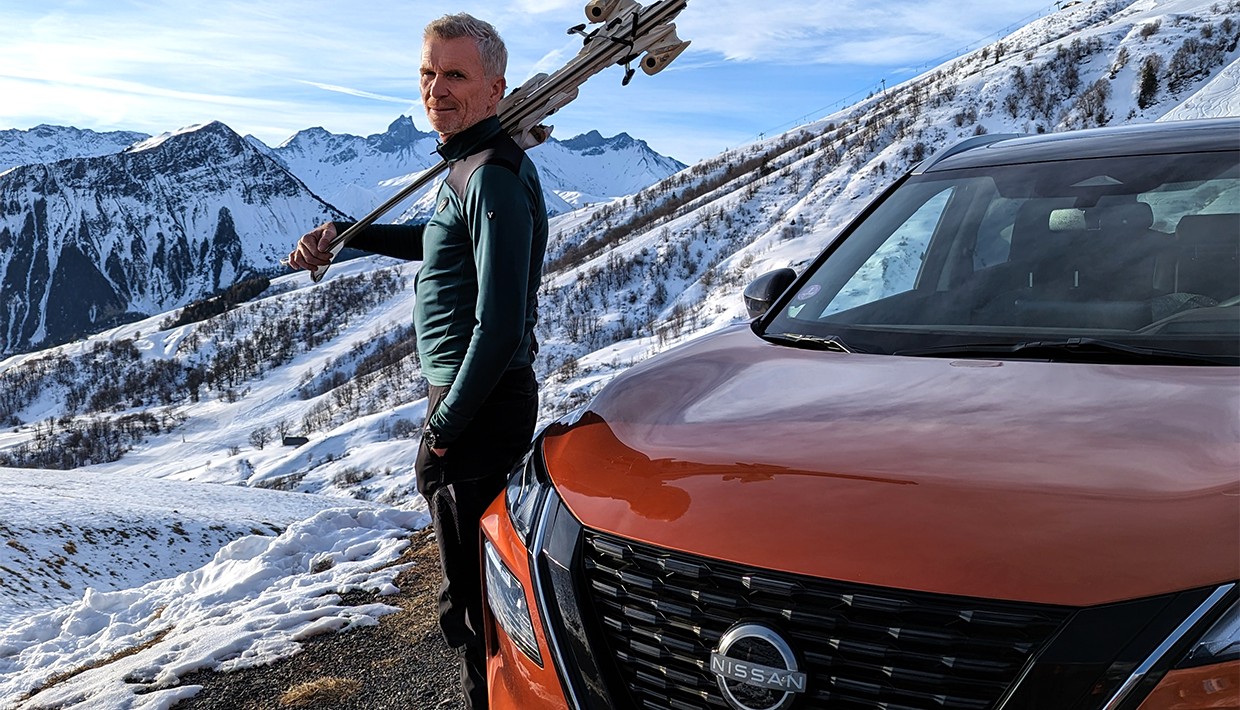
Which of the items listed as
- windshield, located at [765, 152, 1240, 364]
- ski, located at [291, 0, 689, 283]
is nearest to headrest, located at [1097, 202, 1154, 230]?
windshield, located at [765, 152, 1240, 364]

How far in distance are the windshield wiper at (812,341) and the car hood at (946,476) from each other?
0.61 feet

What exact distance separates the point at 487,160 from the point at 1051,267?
181 cm

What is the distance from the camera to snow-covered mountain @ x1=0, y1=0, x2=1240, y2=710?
4747 cm

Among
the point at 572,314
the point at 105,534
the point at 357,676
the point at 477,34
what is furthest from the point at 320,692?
the point at 572,314

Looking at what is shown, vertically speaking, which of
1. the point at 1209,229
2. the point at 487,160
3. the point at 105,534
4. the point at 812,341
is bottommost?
the point at 105,534

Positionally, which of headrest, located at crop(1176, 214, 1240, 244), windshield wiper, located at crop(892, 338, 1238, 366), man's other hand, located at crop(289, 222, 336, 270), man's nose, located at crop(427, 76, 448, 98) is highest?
man's nose, located at crop(427, 76, 448, 98)

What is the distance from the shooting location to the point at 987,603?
3.73ft

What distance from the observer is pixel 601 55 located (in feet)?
9.86

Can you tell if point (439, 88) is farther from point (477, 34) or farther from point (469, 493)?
point (469, 493)

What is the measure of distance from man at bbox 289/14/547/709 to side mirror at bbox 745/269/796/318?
88cm

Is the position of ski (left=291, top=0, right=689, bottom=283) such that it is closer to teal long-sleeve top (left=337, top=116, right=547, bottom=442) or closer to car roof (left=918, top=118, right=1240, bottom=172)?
teal long-sleeve top (left=337, top=116, right=547, bottom=442)

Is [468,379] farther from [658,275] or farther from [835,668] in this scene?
[658,275]

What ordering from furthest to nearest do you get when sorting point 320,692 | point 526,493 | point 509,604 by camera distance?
point 320,692 < point 526,493 < point 509,604

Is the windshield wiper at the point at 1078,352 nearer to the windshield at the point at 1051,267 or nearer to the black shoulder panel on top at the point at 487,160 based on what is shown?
the windshield at the point at 1051,267
